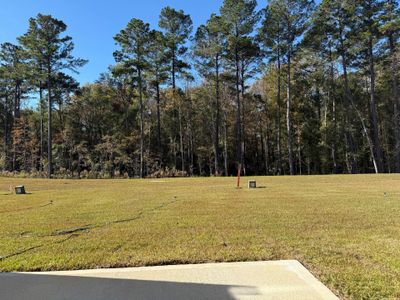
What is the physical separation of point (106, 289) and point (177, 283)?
67 cm

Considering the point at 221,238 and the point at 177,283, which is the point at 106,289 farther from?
the point at 221,238

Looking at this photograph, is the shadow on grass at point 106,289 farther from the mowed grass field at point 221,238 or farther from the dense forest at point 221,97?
the dense forest at point 221,97

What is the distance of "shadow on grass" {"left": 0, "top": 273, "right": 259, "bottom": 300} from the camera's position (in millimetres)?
3182

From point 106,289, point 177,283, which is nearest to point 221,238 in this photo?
point 177,283

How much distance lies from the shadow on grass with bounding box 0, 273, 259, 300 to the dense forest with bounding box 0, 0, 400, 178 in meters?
24.0

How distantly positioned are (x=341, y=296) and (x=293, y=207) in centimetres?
548

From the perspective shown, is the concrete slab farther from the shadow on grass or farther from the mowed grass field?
the mowed grass field

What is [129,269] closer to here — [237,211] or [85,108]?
[237,211]

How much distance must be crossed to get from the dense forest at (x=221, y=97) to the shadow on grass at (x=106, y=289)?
23993mm

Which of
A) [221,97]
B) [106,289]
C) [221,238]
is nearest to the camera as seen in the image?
[106,289]

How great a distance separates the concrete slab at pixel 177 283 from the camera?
10.4 feet

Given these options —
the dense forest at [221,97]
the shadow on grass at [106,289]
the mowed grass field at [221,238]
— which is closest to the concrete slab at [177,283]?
the shadow on grass at [106,289]

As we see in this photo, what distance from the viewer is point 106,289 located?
3357mm

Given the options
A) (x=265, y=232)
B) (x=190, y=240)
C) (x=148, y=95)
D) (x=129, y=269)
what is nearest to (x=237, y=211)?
(x=265, y=232)
